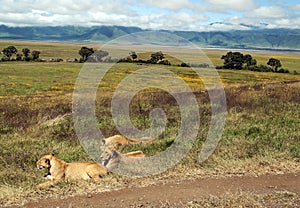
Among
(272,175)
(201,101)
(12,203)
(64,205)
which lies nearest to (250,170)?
(272,175)

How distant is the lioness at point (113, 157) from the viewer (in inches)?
409

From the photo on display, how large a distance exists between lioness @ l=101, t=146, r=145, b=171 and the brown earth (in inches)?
73.6

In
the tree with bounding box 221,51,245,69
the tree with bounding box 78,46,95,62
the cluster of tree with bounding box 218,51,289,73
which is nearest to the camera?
the cluster of tree with bounding box 218,51,289,73

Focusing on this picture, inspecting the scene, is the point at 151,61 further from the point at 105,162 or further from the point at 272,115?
the point at 105,162

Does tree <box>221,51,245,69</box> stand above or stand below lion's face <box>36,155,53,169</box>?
above

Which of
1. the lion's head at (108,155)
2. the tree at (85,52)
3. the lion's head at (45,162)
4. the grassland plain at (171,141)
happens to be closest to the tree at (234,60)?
the tree at (85,52)

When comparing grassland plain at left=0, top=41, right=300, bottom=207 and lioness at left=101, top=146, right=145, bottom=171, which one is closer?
grassland plain at left=0, top=41, right=300, bottom=207

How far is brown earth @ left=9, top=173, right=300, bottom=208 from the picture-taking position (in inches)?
307

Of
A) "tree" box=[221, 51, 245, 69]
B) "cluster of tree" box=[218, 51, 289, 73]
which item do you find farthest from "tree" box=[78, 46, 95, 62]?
"cluster of tree" box=[218, 51, 289, 73]

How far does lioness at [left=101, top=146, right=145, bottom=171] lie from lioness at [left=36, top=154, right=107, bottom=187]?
0.47m

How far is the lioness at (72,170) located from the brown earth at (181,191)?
4.57 ft

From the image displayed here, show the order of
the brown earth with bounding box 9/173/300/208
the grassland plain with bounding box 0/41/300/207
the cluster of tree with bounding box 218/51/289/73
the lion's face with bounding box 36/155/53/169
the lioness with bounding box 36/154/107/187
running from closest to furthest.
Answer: the brown earth with bounding box 9/173/300/208
the grassland plain with bounding box 0/41/300/207
the lioness with bounding box 36/154/107/187
the lion's face with bounding box 36/155/53/169
the cluster of tree with bounding box 218/51/289/73

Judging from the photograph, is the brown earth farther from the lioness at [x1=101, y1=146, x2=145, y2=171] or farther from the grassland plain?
the lioness at [x1=101, y1=146, x2=145, y2=171]

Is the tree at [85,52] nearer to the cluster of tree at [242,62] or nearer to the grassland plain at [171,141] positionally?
the cluster of tree at [242,62]
